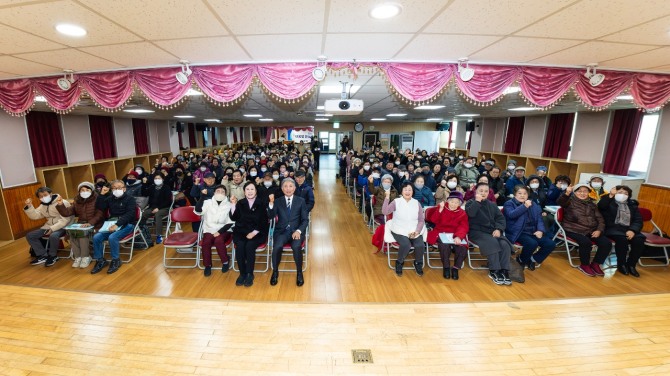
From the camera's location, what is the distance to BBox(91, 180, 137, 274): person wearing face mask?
4399 mm

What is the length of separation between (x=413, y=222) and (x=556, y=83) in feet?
9.42

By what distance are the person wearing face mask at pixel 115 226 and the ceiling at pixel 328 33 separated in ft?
7.21

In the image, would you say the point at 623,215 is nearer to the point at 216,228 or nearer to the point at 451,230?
the point at 451,230

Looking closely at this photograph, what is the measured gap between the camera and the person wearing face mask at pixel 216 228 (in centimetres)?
420

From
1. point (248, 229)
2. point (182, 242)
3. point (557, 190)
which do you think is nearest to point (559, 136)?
point (557, 190)

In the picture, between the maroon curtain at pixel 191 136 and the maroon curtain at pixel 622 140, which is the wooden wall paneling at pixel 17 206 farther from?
the maroon curtain at pixel 622 140

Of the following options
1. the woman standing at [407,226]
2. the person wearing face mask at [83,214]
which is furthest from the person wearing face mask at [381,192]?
the person wearing face mask at [83,214]

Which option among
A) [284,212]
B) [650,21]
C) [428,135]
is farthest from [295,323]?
[428,135]

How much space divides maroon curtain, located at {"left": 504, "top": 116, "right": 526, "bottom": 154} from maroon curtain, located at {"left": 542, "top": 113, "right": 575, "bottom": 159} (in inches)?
56.6

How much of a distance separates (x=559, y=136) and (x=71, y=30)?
42.8 feet

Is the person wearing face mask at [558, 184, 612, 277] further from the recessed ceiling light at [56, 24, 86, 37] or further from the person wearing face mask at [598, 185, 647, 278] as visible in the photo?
the recessed ceiling light at [56, 24, 86, 37]

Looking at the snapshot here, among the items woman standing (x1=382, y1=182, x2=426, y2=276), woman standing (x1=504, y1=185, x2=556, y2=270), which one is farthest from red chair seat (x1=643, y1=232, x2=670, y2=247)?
woman standing (x1=382, y1=182, x2=426, y2=276)

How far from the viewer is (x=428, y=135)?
19906 millimetres

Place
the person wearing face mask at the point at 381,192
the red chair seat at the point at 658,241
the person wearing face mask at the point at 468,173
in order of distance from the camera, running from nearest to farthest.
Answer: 1. the red chair seat at the point at 658,241
2. the person wearing face mask at the point at 381,192
3. the person wearing face mask at the point at 468,173
